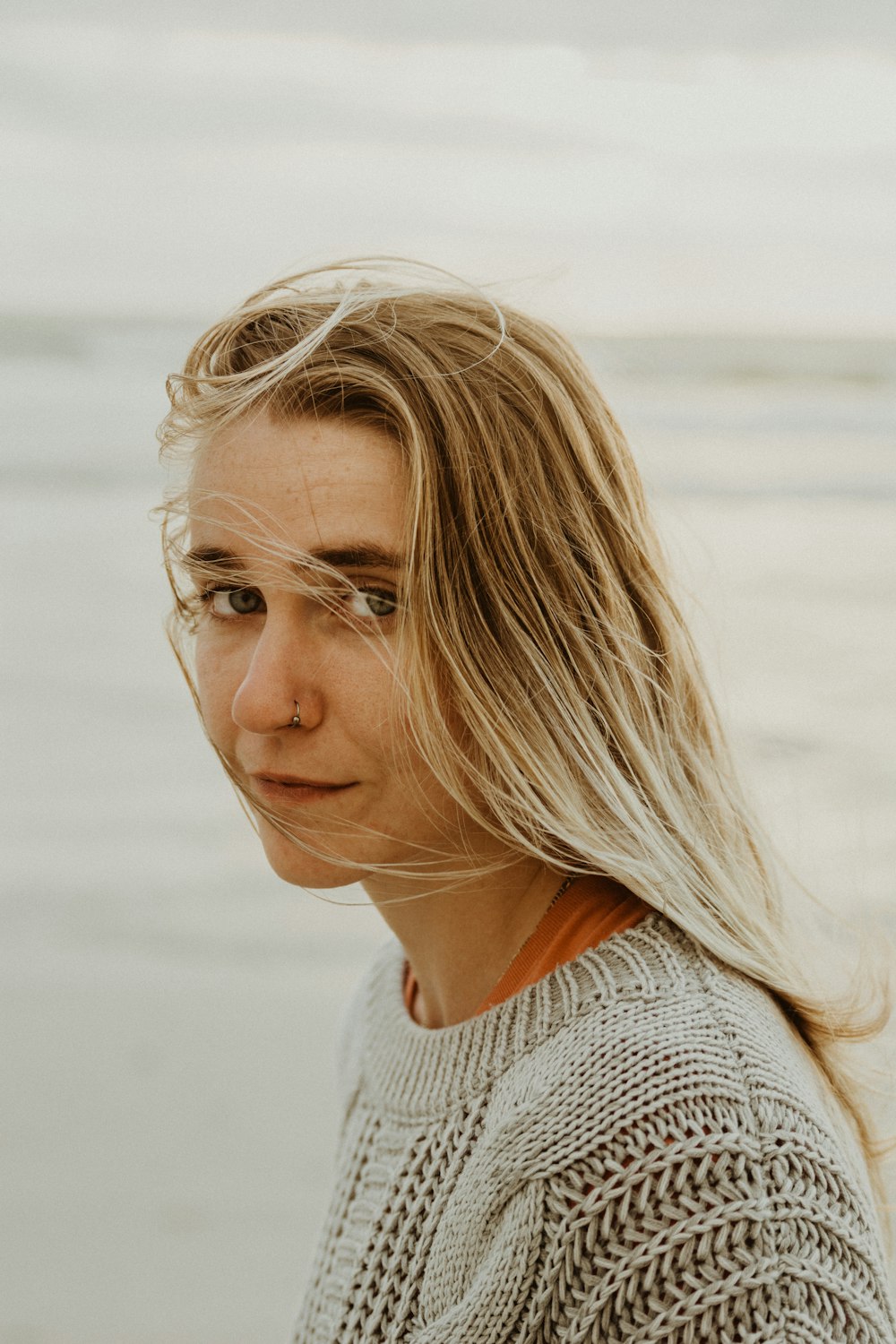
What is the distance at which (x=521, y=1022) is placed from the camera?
116 centimetres

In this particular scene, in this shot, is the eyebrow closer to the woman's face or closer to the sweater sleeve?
the woman's face

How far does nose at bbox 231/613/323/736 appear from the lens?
1.16 metres

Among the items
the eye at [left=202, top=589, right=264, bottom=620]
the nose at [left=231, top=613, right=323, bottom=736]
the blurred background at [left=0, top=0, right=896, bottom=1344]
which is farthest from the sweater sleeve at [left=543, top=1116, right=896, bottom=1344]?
the blurred background at [left=0, top=0, right=896, bottom=1344]

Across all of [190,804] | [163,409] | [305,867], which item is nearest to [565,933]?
[305,867]

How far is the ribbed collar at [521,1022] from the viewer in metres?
1.10

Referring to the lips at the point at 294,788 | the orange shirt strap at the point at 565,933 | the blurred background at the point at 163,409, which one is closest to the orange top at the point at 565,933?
the orange shirt strap at the point at 565,933

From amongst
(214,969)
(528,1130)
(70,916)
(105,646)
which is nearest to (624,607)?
(528,1130)

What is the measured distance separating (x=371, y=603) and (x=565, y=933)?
0.33 metres

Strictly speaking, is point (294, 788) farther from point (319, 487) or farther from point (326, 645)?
point (319, 487)

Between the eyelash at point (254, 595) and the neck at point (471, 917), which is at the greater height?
the eyelash at point (254, 595)

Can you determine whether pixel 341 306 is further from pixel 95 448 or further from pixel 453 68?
pixel 453 68

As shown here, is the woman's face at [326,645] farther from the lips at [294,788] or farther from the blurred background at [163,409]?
the blurred background at [163,409]

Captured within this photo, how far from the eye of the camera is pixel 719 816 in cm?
129

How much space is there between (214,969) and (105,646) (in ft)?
5.63
